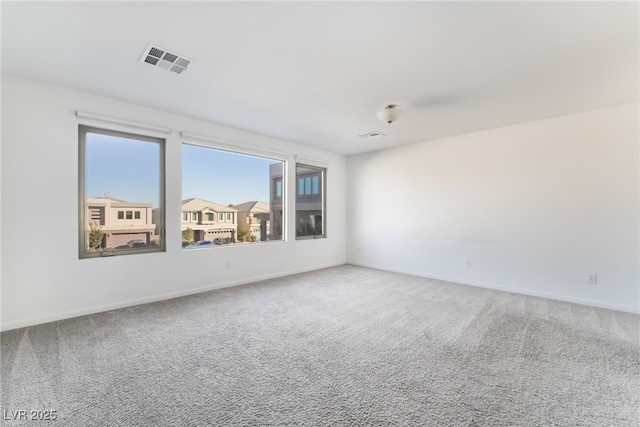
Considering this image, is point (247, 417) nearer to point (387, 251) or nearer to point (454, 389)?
point (454, 389)

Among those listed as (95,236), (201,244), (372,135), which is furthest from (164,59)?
(372,135)

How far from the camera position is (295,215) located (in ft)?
17.1

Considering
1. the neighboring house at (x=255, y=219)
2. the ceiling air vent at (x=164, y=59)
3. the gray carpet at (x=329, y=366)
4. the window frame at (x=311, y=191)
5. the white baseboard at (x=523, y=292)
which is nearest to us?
the gray carpet at (x=329, y=366)

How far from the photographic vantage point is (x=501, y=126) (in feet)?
13.4

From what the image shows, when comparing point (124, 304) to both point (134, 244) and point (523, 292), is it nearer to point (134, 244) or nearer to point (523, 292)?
point (134, 244)

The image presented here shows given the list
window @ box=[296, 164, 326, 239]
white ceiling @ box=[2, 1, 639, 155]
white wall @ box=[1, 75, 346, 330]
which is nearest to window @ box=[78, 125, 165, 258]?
white wall @ box=[1, 75, 346, 330]

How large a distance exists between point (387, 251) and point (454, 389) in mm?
3761

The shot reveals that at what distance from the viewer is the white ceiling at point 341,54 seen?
1.82 m

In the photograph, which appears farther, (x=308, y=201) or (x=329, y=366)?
(x=308, y=201)

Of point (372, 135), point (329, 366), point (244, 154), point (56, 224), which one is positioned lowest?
point (329, 366)

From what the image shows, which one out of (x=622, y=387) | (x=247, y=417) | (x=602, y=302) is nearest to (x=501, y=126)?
(x=602, y=302)

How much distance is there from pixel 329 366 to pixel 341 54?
98.4 inches

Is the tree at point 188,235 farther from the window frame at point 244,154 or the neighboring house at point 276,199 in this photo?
the neighboring house at point 276,199

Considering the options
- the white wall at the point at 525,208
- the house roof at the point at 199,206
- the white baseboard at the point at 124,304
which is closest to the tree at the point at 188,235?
the house roof at the point at 199,206
